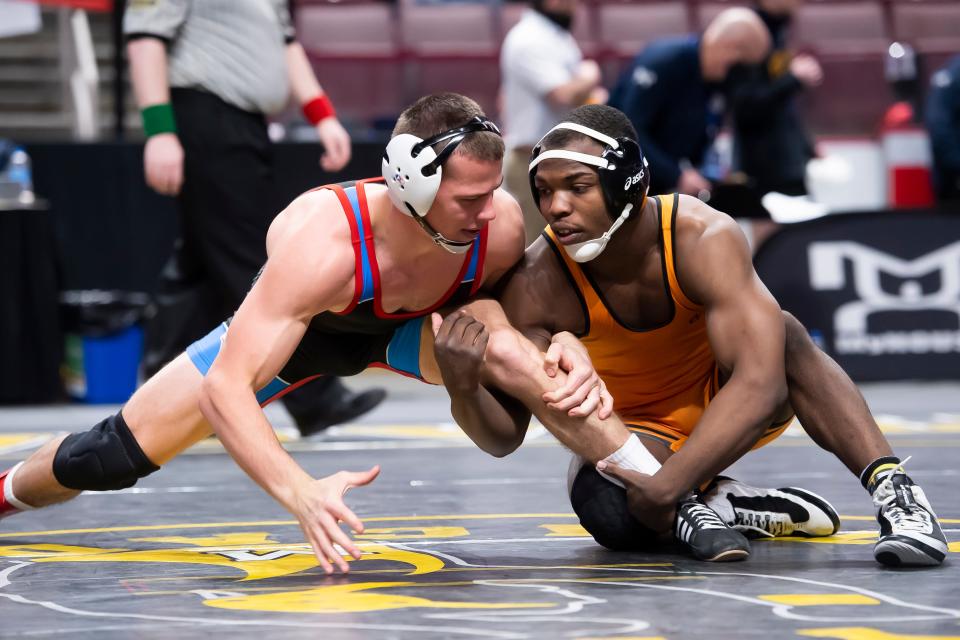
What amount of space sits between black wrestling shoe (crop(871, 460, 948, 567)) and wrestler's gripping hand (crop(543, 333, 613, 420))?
23.4 inches

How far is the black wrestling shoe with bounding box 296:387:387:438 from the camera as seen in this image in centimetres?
527

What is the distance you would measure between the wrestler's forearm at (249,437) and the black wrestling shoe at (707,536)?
0.80m

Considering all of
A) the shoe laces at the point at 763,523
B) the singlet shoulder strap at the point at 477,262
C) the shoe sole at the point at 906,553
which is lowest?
the shoe laces at the point at 763,523

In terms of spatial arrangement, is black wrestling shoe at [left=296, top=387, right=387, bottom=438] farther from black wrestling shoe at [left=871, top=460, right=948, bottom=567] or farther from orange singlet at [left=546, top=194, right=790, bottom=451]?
black wrestling shoe at [left=871, top=460, right=948, bottom=567]

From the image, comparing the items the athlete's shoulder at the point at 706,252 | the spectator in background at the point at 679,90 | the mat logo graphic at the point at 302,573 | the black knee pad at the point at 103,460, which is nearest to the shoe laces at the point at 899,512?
the athlete's shoulder at the point at 706,252

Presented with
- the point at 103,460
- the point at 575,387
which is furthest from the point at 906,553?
the point at 103,460

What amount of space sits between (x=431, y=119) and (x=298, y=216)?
34 centimetres

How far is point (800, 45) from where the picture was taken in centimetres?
1125

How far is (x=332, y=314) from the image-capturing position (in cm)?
339

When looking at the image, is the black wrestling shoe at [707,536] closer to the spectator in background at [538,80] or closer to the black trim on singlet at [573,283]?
the black trim on singlet at [573,283]

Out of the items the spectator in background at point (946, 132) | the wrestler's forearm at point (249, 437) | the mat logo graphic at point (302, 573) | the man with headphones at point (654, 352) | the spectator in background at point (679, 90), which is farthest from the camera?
the spectator in background at point (946, 132)

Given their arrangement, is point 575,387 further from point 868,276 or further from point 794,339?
point 868,276

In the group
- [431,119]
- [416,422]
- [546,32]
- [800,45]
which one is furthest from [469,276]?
[800,45]

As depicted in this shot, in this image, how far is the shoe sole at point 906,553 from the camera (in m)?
2.87
